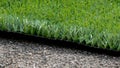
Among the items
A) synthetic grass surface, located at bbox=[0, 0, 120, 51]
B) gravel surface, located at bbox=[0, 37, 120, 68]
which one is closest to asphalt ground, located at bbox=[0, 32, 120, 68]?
gravel surface, located at bbox=[0, 37, 120, 68]

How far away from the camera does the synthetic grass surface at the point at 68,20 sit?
5.43 metres

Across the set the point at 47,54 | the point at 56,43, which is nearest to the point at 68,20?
the point at 56,43

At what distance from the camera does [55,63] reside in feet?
15.9

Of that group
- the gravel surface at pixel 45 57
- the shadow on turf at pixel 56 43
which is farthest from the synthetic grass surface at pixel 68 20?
the gravel surface at pixel 45 57

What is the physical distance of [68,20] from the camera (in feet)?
19.9

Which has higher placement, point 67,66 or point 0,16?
point 0,16

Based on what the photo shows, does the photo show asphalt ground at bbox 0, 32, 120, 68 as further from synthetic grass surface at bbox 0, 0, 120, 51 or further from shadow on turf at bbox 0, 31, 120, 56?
synthetic grass surface at bbox 0, 0, 120, 51

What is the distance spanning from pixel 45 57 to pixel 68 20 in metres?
1.25

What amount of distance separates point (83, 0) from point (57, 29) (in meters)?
1.78

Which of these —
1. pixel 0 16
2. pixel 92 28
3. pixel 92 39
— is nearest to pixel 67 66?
pixel 92 39

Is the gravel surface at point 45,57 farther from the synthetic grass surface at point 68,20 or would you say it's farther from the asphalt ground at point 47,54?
the synthetic grass surface at point 68,20

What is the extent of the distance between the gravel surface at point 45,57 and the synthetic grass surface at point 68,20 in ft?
0.76

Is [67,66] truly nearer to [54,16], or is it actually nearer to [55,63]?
[55,63]

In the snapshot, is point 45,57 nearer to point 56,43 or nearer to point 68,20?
point 56,43
